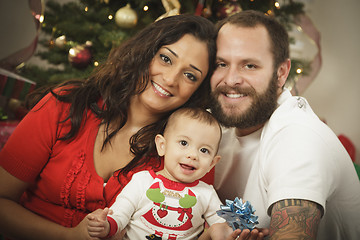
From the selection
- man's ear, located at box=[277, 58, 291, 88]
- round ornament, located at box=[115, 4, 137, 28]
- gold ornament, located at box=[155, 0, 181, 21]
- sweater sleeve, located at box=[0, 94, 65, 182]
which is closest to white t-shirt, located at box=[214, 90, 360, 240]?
man's ear, located at box=[277, 58, 291, 88]

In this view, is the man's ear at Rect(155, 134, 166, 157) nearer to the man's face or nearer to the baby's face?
the baby's face

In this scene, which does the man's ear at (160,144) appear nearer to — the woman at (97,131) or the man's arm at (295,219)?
the woman at (97,131)

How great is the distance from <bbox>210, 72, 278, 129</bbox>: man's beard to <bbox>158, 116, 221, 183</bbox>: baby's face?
32 centimetres

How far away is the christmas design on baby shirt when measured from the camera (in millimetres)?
1465

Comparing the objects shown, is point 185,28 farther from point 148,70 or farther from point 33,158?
point 33,158

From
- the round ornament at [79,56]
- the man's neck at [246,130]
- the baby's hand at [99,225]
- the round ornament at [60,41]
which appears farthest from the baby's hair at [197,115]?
the round ornament at [60,41]

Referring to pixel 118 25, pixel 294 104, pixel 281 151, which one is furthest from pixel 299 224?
pixel 118 25

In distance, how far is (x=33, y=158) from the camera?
5.36 feet

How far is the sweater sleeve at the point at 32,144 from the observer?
1.61 metres

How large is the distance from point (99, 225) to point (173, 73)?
0.83 metres

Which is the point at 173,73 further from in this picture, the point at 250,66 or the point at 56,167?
the point at 56,167

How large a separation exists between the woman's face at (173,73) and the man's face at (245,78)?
158 millimetres

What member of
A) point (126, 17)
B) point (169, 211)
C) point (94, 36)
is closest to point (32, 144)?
point (169, 211)

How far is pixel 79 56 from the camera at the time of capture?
289 centimetres
